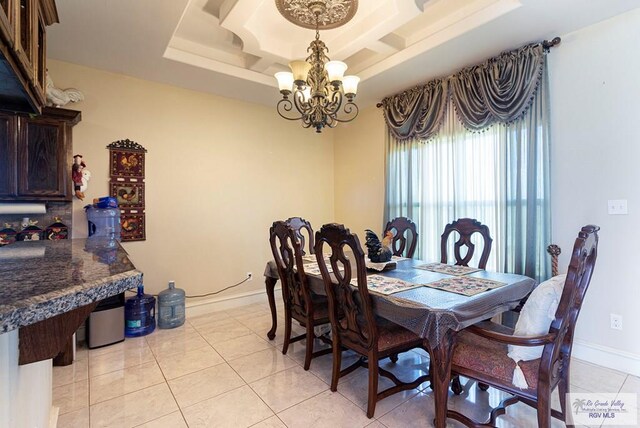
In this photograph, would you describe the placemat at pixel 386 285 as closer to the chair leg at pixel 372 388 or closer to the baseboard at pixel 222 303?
the chair leg at pixel 372 388

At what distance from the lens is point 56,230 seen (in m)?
2.85

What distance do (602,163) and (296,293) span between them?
2583 mm

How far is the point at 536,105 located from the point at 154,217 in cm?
389

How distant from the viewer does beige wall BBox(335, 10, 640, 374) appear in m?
2.29

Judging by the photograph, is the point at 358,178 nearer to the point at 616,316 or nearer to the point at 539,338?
the point at 616,316

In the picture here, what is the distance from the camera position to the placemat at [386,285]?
1.87 m

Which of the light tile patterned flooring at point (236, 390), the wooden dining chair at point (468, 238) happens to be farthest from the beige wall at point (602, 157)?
the wooden dining chair at point (468, 238)

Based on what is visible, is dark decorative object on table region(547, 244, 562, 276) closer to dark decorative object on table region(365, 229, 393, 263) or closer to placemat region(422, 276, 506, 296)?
placemat region(422, 276, 506, 296)

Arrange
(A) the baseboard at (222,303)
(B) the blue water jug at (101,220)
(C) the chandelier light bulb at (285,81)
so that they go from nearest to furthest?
(C) the chandelier light bulb at (285,81)
(B) the blue water jug at (101,220)
(A) the baseboard at (222,303)

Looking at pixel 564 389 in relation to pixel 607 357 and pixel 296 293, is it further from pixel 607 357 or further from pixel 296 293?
pixel 296 293

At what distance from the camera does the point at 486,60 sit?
2.97 meters

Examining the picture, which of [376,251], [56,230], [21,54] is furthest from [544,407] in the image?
[56,230]

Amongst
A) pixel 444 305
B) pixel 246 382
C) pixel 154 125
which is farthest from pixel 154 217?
pixel 444 305

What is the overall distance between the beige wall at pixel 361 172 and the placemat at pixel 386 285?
6.98 ft
